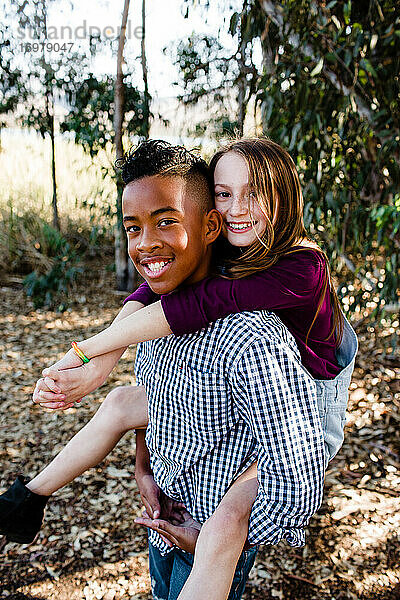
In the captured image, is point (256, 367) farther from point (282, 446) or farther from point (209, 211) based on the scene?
point (209, 211)

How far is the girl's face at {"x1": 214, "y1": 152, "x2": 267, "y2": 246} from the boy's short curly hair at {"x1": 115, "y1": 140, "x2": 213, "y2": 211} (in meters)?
0.03

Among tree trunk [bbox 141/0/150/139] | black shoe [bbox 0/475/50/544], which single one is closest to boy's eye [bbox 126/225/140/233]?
black shoe [bbox 0/475/50/544]

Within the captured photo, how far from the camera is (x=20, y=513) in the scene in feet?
4.92

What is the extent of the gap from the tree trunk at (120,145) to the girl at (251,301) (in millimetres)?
3349

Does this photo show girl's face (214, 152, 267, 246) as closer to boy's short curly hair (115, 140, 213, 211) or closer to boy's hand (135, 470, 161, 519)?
boy's short curly hair (115, 140, 213, 211)

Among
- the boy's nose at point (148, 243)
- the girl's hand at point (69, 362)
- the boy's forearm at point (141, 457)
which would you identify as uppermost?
the boy's nose at point (148, 243)

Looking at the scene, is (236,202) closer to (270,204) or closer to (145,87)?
Result: (270,204)

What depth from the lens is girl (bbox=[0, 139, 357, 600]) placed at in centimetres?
104

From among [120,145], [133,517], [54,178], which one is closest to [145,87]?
[120,145]

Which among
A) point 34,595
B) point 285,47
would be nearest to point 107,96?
point 285,47

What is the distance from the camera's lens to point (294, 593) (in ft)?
6.67

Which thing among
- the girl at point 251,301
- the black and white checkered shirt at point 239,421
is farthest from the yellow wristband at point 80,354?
the black and white checkered shirt at point 239,421

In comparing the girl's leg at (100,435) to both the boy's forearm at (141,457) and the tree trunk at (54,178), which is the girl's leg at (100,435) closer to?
the boy's forearm at (141,457)

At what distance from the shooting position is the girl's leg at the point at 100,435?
1450 mm
